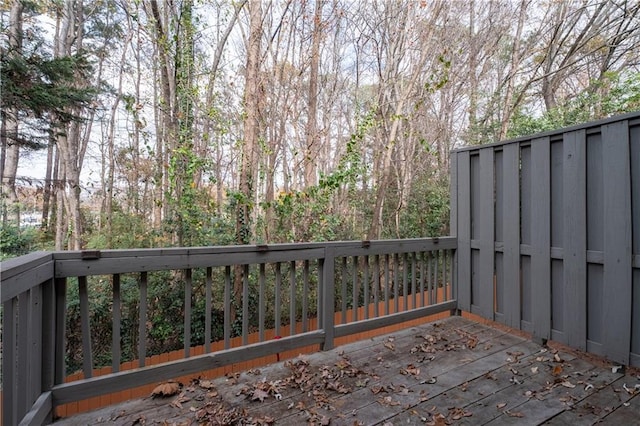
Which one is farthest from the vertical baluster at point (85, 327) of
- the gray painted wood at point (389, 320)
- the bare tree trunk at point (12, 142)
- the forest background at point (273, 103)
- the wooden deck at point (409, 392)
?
the bare tree trunk at point (12, 142)

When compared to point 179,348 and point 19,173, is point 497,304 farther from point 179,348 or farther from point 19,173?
point 19,173

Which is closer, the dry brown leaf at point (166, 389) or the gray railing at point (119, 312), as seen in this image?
the gray railing at point (119, 312)

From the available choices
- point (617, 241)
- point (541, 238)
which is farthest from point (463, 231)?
point (617, 241)

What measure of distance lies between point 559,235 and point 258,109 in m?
3.81

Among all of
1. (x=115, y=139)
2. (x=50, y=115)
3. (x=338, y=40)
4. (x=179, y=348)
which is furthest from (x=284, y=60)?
(x=179, y=348)

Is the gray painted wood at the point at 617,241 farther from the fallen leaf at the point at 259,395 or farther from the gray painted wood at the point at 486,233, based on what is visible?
the fallen leaf at the point at 259,395

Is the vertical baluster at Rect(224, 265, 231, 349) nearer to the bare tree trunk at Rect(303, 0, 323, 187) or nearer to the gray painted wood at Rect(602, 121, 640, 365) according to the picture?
the gray painted wood at Rect(602, 121, 640, 365)

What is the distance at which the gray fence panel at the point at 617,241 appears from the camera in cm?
214

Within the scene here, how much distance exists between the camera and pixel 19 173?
734cm

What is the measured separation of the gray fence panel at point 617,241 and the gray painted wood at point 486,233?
0.89 meters

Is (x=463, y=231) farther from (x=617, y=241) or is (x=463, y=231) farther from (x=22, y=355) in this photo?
(x=22, y=355)

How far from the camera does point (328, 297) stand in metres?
2.60

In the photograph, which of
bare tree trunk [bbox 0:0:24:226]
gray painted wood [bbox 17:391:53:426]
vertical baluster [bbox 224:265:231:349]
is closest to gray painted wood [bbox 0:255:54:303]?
gray painted wood [bbox 17:391:53:426]

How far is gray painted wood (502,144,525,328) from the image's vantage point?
2.83 metres
